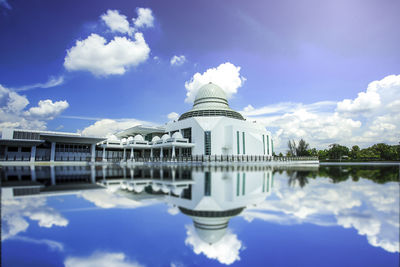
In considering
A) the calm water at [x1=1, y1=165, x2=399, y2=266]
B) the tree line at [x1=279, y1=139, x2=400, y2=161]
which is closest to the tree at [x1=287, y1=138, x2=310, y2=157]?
the tree line at [x1=279, y1=139, x2=400, y2=161]

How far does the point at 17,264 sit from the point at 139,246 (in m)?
1.79

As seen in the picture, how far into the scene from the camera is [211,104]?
56.4 metres

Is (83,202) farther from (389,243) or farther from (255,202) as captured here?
(389,243)

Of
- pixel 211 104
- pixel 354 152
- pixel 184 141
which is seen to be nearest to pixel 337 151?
pixel 354 152

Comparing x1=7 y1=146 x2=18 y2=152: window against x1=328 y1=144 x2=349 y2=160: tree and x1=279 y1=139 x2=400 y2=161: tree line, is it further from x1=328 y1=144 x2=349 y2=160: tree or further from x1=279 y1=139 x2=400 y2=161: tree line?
x1=328 y1=144 x2=349 y2=160: tree

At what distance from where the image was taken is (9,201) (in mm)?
6980

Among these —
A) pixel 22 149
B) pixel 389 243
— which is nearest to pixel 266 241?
pixel 389 243

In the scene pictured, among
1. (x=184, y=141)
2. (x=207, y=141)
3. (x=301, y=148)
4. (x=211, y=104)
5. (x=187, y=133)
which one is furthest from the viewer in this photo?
(x=301, y=148)

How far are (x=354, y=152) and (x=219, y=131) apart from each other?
246 ft

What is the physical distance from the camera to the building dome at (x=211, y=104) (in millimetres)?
51906

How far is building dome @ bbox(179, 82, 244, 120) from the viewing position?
51.9 meters

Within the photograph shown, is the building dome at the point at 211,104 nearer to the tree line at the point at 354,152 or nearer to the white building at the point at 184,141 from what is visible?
the white building at the point at 184,141

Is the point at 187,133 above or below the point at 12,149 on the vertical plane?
above

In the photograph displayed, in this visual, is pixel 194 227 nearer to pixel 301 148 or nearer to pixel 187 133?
pixel 187 133
